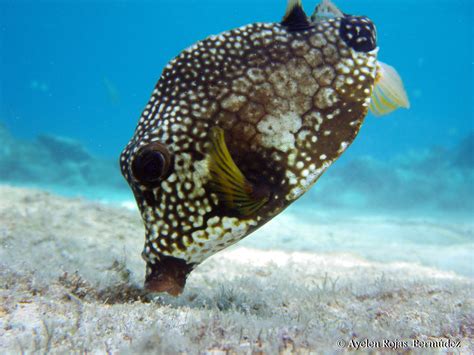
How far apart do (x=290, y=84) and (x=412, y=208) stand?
69.7 ft

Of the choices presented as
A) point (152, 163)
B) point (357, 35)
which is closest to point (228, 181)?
point (152, 163)

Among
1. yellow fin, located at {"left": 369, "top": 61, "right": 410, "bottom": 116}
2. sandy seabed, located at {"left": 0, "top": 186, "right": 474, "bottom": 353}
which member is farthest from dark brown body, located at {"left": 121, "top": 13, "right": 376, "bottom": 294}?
sandy seabed, located at {"left": 0, "top": 186, "right": 474, "bottom": 353}

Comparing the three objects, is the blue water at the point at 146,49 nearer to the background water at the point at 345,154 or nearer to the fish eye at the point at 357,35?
the background water at the point at 345,154

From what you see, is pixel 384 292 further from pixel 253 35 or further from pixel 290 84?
pixel 253 35

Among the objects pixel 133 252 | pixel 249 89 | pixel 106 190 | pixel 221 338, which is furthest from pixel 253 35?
pixel 106 190

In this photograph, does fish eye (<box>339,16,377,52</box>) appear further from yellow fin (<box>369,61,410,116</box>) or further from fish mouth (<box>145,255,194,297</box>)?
fish mouth (<box>145,255,194,297</box>)

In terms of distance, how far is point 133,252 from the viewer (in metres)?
5.64

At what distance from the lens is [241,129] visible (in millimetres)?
2535

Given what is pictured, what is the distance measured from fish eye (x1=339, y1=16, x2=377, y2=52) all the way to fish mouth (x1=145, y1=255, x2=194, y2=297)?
2111mm

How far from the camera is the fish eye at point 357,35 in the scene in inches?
107

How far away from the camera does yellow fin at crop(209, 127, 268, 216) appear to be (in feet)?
7.82

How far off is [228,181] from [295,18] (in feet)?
4.63

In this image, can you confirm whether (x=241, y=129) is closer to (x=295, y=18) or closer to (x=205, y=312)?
(x=295, y=18)

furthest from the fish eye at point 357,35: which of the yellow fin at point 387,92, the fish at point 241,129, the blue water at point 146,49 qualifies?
the blue water at point 146,49
